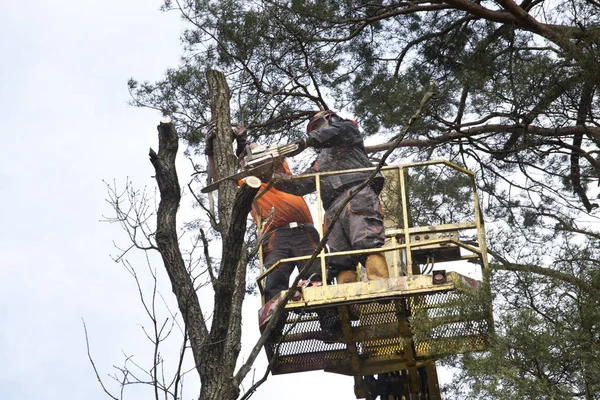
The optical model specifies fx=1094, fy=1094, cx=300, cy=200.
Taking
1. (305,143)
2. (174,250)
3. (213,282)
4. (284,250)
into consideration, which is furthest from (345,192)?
(213,282)

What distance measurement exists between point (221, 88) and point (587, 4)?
4.81 metres

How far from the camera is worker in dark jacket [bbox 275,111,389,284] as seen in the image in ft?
27.8

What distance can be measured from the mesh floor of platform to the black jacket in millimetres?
946

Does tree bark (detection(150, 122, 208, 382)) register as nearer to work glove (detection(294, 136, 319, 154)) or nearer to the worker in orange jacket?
work glove (detection(294, 136, 319, 154))

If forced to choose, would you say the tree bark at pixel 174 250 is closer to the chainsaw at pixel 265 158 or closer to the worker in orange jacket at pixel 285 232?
the chainsaw at pixel 265 158

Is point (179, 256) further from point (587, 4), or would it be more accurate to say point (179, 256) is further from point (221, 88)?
point (587, 4)

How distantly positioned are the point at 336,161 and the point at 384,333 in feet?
4.81

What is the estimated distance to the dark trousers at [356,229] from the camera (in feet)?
27.8

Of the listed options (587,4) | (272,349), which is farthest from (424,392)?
(587,4)

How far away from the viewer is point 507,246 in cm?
1119

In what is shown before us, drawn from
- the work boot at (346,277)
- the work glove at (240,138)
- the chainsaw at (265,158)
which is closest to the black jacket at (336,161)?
the chainsaw at (265,158)

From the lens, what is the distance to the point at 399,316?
8.69 m

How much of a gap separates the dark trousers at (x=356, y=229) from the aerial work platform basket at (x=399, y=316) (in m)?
0.19

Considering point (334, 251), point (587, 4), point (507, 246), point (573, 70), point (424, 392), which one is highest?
point (587, 4)
